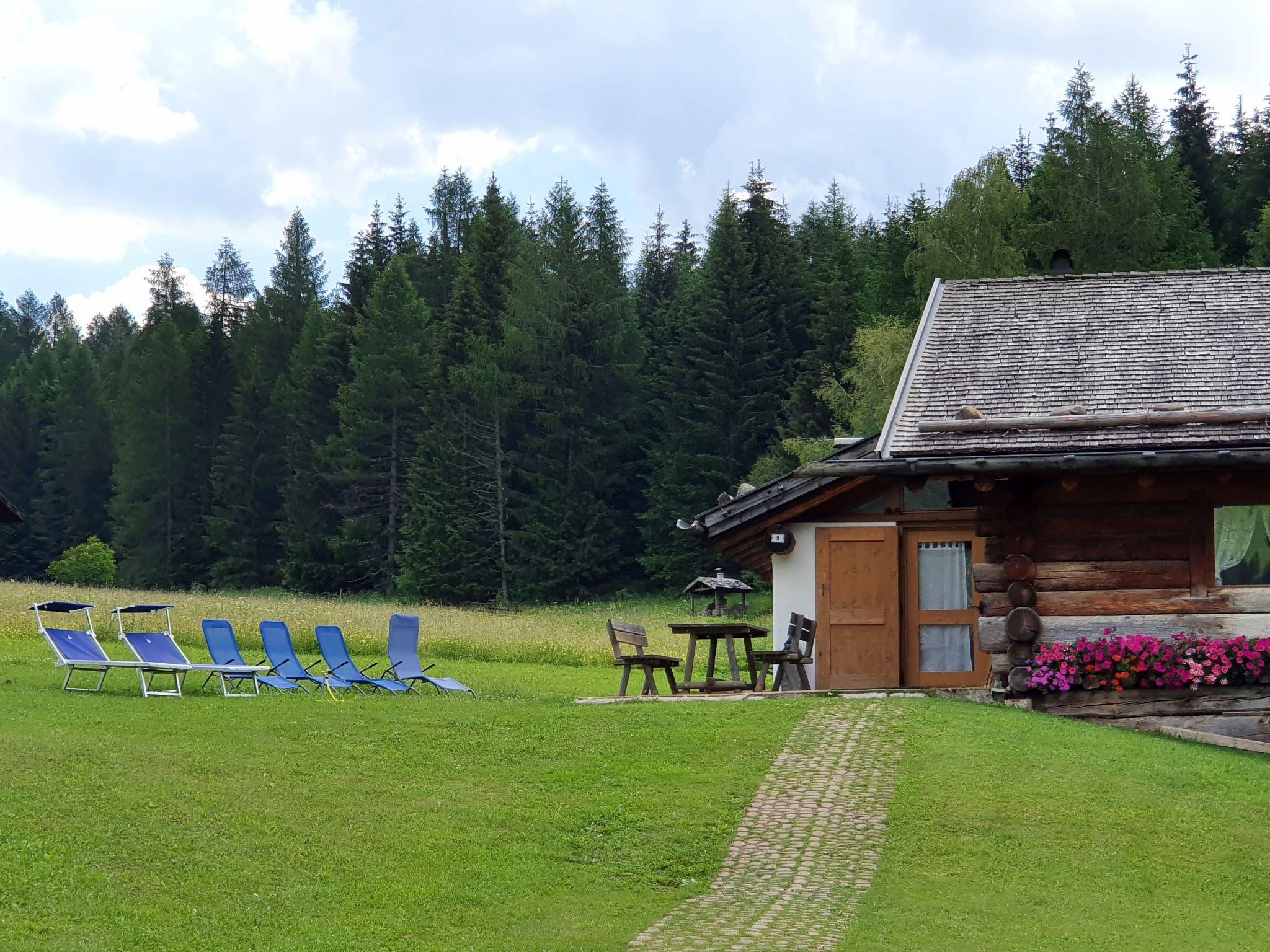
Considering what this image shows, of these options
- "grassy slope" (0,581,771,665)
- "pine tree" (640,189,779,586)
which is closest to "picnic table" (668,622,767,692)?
"grassy slope" (0,581,771,665)

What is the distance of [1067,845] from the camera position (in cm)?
877

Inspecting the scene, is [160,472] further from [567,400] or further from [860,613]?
[860,613]

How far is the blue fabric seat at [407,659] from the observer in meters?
16.2

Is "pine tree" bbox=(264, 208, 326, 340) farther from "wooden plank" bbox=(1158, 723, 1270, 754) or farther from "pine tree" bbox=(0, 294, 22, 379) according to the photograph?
"wooden plank" bbox=(1158, 723, 1270, 754)

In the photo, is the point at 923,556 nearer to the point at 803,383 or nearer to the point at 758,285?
the point at 803,383

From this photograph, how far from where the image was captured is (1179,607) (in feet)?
42.5

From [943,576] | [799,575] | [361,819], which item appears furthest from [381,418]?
[361,819]

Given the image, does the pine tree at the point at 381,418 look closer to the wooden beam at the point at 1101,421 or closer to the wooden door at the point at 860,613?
the wooden door at the point at 860,613

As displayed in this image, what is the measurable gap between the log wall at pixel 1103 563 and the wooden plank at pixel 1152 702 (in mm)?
A: 478

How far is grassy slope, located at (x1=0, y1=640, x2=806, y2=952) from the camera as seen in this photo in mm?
6844

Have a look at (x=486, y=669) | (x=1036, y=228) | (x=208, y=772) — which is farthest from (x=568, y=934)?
(x=1036, y=228)

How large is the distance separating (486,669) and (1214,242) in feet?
111

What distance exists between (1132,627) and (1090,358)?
3.34 m

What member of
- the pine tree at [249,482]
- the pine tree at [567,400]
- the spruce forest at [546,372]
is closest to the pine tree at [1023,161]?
the spruce forest at [546,372]
